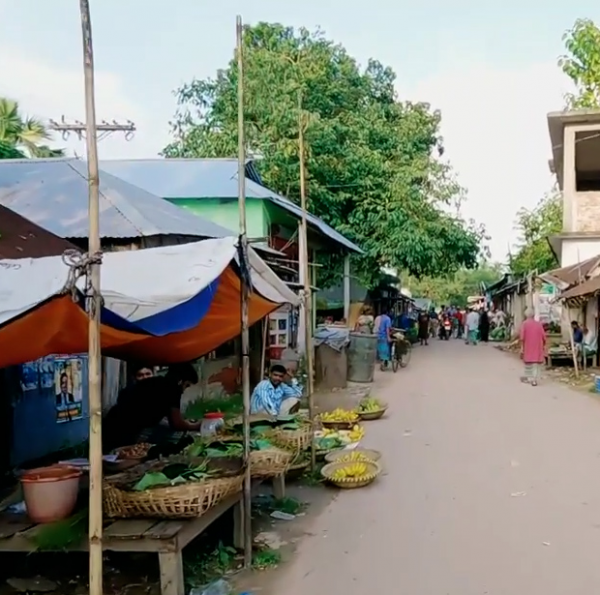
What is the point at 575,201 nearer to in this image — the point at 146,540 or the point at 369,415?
the point at 369,415

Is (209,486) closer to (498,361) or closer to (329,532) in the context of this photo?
(329,532)

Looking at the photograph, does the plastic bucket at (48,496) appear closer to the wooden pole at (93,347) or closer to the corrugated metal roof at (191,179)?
the wooden pole at (93,347)

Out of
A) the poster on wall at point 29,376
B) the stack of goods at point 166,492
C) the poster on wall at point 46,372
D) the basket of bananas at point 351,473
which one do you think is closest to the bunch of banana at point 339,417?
the basket of bananas at point 351,473

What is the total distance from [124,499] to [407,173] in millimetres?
19963

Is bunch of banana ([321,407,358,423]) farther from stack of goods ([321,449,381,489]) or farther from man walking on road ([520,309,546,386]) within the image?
man walking on road ([520,309,546,386])

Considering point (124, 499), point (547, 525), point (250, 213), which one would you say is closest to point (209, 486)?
point (124, 499)

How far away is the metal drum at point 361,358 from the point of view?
671 inches

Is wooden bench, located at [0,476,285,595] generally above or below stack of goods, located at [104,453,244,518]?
below

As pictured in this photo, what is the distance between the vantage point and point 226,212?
17016 mm

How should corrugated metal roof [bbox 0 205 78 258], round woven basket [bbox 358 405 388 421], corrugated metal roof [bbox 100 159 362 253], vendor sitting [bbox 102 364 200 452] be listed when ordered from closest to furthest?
corrugated metal roof [bbox 0 205 78 258], vendor sitting [bbox 102 364 200 452], round woven basket [bbox 358 405 388 421], corrugated metal roof [bbox 100 159 362 253]

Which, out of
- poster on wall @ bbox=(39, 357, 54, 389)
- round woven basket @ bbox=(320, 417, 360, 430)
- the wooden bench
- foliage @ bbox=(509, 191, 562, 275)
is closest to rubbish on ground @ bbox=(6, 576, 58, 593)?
the wooden bench

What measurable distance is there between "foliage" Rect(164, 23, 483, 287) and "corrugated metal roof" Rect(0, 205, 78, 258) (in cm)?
1449

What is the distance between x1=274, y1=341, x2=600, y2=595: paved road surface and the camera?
16.8ft

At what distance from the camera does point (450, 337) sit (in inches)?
1649
